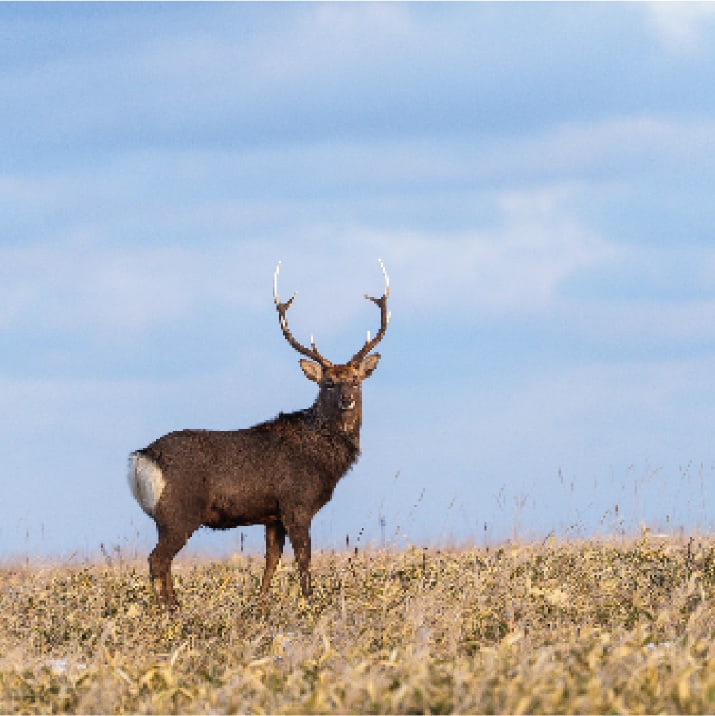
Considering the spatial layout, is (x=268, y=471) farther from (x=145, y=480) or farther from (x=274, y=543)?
(x=145, y=480)

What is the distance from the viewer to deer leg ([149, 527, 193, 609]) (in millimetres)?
11680

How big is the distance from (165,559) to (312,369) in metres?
2.51

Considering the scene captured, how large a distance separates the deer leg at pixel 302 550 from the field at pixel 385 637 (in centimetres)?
23

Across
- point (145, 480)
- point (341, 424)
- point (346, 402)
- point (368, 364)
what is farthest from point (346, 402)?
point (145, 480)

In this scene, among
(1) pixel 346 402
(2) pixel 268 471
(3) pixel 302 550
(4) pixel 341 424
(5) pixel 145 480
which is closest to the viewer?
(5) pixel 145 480

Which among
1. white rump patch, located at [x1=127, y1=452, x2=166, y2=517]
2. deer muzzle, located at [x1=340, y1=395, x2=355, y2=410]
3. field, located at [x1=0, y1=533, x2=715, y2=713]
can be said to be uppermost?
deer muzzle, located at [x1=340, y1=395, x2=355, y2=410]

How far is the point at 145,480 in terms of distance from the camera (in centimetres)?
1181

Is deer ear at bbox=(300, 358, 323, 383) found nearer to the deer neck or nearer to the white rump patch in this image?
the deer neck

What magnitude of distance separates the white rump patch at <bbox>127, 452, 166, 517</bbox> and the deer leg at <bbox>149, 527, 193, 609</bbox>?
0.30 metres

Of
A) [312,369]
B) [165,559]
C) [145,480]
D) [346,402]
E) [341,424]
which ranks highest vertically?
[312,369]

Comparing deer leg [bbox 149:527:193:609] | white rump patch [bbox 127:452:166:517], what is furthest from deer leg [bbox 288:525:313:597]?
white rump patch [bbox 127:452:166:517]

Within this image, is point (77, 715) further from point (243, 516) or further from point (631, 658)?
point (243, 516)

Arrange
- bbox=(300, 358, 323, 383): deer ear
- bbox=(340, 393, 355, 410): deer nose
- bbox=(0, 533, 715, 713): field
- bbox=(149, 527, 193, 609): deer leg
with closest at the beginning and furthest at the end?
bbox=(0, 533, 715, 713): field → bbox=(149, 527, 193, 609): deer leg → bbox=(340, 393, 355, 410): deer nose → bbox=(300, 358, 323, 383): deer ear

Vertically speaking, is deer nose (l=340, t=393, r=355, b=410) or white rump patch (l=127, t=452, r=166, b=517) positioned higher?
deer nose (l=340, t=393, r=355, b=410)
